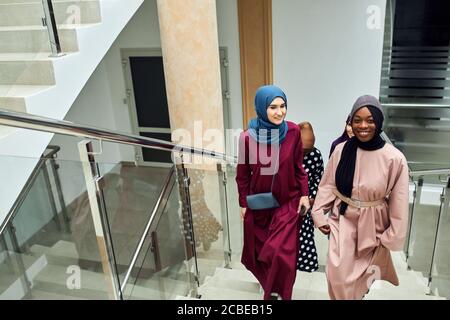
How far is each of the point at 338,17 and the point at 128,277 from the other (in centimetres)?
425

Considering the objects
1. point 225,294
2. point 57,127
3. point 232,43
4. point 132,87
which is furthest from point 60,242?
point 132,87

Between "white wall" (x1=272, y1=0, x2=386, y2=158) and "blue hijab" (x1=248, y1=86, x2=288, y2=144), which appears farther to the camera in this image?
"white wall" (x1=272, y1=0, x2=386, y2=158)

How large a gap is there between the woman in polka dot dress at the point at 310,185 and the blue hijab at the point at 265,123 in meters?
0.55

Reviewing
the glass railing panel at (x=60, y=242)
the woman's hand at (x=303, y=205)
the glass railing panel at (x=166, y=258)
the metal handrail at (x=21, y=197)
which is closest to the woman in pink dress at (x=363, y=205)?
the woman's hand at (x=303, y=205)

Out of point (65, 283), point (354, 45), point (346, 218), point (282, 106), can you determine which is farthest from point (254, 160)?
point (354, 45)

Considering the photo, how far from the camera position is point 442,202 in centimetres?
356

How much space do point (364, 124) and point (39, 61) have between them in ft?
7.51

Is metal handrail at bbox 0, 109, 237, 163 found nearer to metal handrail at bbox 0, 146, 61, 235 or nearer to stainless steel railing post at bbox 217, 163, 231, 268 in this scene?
metal handrail at bbox 0, 146, 61, 235

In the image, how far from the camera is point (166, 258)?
355 cm

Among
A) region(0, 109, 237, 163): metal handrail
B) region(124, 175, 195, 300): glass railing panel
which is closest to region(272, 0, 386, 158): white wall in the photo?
region(124, 175, 195, 300): glass railing panel

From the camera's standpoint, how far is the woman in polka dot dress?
10.6 feet

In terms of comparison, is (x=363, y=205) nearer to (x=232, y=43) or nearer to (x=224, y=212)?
(x=224, y=212)

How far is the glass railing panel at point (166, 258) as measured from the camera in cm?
315

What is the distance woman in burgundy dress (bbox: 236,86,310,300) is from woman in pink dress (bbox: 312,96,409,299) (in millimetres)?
243
